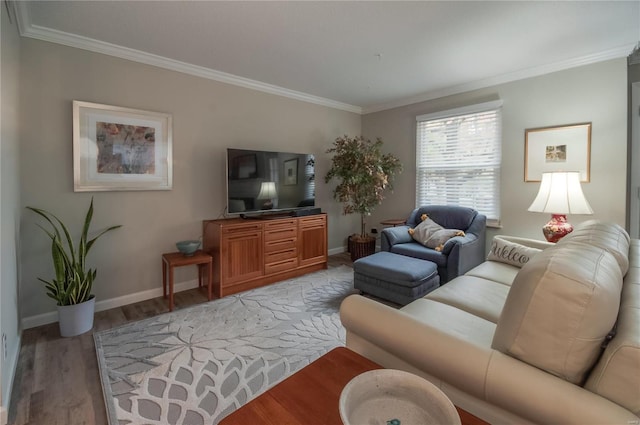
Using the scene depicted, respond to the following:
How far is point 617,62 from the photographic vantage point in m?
2.96

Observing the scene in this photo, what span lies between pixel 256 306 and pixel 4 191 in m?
2.05

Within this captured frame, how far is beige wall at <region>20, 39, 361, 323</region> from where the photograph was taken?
8.23 ft

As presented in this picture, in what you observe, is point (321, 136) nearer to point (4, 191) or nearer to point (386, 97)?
point (386, 97)

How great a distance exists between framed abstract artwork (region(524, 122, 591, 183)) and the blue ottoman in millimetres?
1844

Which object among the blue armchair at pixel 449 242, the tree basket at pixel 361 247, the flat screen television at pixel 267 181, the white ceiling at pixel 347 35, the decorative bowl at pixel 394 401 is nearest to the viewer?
the decorative bowl at pixel 394 401

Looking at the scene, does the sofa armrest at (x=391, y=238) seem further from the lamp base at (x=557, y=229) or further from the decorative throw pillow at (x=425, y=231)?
the lamp base at (x=557, y=229)

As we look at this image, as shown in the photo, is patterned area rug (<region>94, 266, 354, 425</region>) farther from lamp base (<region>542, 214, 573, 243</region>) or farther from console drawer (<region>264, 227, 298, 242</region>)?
lamp base (<region>542, 214, 573, 243</region>)

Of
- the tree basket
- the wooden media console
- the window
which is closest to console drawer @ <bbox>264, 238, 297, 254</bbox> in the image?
the wooden media console

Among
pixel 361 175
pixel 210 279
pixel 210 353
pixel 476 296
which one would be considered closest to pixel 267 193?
pixel 210 279

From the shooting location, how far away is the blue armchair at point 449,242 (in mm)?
3086

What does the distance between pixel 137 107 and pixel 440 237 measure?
3.58 metres

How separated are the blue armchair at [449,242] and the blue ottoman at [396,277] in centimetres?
20

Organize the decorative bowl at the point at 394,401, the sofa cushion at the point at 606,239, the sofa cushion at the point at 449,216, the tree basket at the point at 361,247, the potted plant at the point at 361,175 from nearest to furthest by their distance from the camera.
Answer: the decorative bowl at the point at 394,401 → the sofa cushion at the point at 606,239 → the sofa cushion at the point at 449,216 → the potted plant at the point at 361,175 → the tree basket at the point at 361,247

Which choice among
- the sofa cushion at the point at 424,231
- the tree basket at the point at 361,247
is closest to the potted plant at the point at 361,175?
the tree basket at the point at 361,247
